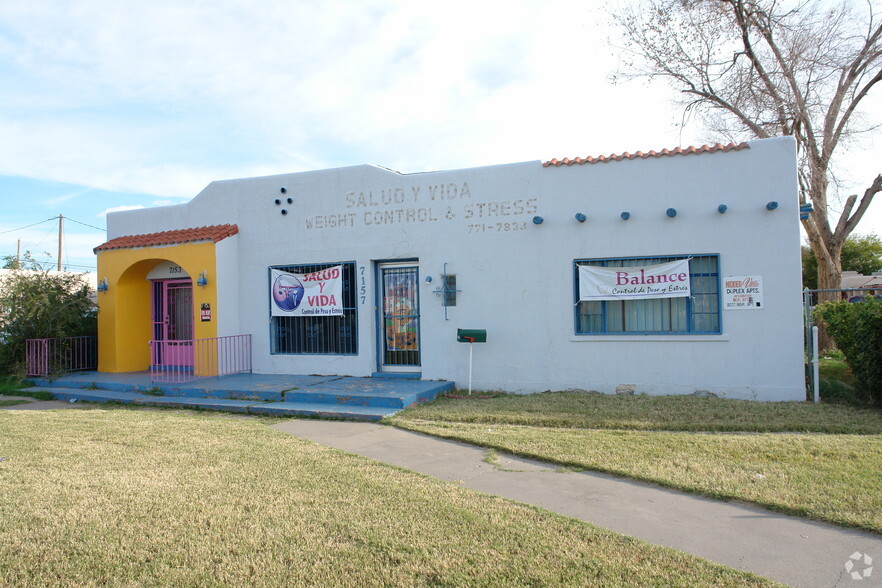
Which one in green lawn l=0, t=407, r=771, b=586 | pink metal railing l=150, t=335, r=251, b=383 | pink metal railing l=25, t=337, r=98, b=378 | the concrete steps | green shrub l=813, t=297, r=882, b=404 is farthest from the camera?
pink metal railing l=25, t=337, r=98, b=378

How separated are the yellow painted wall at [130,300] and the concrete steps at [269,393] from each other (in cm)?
93

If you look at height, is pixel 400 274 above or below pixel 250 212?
below

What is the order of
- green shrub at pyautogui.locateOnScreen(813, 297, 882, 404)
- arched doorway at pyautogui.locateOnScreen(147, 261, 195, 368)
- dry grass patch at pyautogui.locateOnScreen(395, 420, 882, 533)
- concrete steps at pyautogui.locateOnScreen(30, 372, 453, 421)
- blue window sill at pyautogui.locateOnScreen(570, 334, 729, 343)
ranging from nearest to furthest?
dry grass patch at pyautogui.locateOnScreen(395, 420, 882, 533) < green shrub at pyautogui.locateOnScreen(813, 297, 882, 404) < concrete steps at pyautogui.locateOnScreen(30, 372, 453, 421) < blue window sill at pyautogui.locateOnScreen(570, 334, 729, 343) < arched doorway at pyautogui.locateOnScreen(147, 261, 195, 368)

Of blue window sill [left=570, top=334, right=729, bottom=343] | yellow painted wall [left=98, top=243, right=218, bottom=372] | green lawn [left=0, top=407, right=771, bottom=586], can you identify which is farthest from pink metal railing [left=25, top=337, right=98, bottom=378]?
blue window sill [left=570, top=334, right=729, bottom=343]

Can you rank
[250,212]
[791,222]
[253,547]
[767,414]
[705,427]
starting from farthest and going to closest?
[250,212]
[791,222]
[767,414]
[705,427]
[253,547]

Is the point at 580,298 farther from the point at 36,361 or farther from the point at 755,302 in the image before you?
the point at 36,361

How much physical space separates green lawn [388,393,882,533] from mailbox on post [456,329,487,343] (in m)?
1.08

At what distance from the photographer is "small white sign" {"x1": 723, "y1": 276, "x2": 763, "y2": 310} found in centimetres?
943

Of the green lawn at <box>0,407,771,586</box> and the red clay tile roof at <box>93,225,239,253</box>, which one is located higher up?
the red clay tile roof at <box>93,225,239,253</box>

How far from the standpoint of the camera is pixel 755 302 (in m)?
9.44

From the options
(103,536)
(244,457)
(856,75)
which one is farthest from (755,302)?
(856,75)

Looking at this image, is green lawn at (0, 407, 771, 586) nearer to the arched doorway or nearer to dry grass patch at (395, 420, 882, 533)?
dry grass patch at (395, 420, 882, 533)

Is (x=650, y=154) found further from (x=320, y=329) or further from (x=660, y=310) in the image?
(x=320, y=329)

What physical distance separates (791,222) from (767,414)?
3134mm
